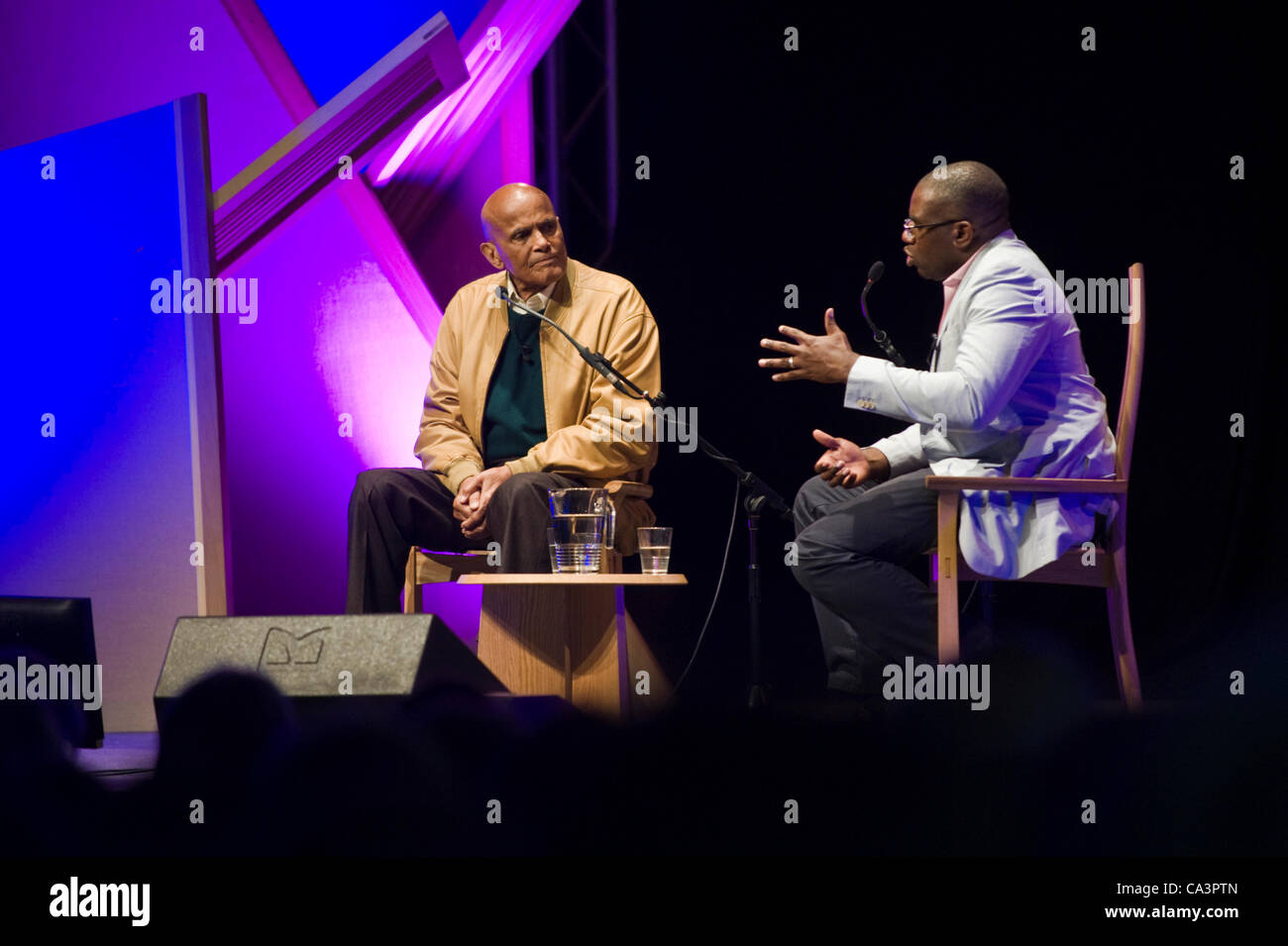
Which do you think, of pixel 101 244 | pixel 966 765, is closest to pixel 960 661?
pixel 966 765

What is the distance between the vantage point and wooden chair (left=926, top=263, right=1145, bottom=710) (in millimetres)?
2660

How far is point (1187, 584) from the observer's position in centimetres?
380

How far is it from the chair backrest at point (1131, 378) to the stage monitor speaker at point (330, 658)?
1.58m

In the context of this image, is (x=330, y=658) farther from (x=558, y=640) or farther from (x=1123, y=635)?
(x=1123, y=635)

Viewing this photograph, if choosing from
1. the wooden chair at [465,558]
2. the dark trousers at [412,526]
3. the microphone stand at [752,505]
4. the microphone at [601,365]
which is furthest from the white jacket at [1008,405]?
the dark trousers at [412,526]

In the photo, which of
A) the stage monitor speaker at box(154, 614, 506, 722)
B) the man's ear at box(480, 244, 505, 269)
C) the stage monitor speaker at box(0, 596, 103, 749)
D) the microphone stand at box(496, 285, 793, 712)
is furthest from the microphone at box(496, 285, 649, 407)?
the stage monitor speaker at box(0, 596, 103, 749)

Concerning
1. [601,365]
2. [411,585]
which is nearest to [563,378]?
[601,365]

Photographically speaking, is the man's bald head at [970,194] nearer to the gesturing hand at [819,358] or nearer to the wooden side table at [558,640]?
the gesturing hand at [819,358]

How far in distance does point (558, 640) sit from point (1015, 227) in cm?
190

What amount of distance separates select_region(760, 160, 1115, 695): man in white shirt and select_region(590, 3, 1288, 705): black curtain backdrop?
0.82 m

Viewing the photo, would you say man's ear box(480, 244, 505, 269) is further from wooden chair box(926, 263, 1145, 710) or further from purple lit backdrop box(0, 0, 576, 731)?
wooden chair box(926, 263, 1145, 710)
